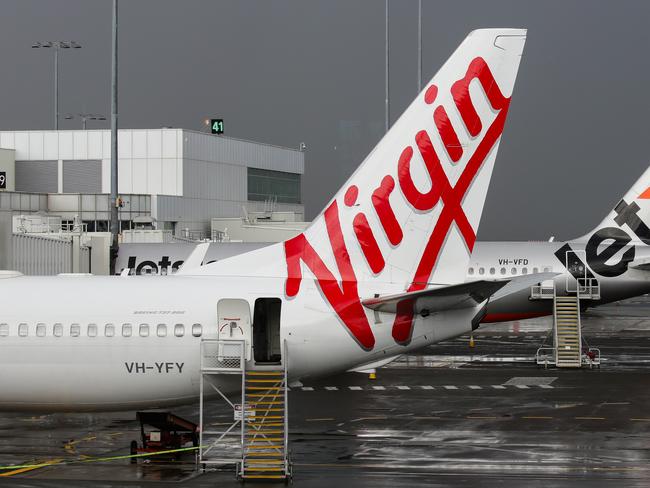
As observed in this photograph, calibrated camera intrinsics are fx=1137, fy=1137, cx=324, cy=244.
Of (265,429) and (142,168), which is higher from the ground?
(142,168)

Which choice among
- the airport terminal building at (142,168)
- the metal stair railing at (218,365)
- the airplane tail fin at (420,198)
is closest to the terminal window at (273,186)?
the airport terminal building at (142,168)

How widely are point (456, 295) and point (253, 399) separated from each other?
4.98 metres

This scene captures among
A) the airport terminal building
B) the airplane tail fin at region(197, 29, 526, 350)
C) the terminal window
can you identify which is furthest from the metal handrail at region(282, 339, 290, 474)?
the terminal window

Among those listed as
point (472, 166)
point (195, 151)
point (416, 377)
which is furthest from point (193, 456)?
point (195, 151)

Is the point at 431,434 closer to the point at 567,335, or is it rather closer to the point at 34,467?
the point at 34,467

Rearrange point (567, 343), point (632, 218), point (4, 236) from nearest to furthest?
1. point (4, 236)
2. point (567, 343)
3. point (632, 218)

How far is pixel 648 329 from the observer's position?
66.6 m

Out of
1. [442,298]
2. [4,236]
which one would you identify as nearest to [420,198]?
[442,298]

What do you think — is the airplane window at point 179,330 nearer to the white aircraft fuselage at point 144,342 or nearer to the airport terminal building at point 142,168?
the white aircraft fuselage at point 144,342

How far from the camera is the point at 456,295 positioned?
78.0 ft

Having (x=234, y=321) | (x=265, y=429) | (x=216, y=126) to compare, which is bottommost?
(x=265, y=429)

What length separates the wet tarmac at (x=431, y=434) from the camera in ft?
81.4

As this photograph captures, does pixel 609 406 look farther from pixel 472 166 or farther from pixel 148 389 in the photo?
pixel 148 389

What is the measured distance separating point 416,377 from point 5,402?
66.2 feet
